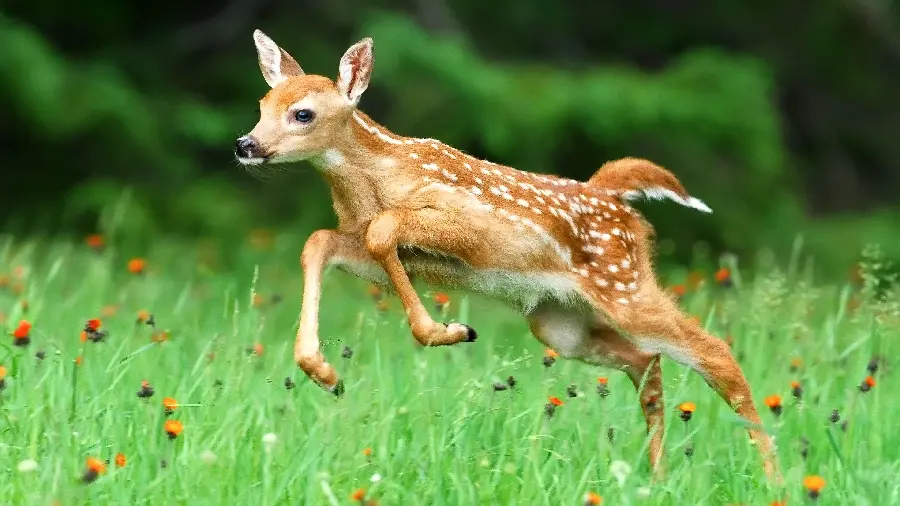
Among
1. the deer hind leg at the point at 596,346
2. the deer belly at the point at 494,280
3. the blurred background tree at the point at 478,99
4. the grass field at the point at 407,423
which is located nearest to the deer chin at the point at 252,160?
the grass field at the point at 407,423

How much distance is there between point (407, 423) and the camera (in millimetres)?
4758

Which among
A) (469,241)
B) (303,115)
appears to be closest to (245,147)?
(303,115)

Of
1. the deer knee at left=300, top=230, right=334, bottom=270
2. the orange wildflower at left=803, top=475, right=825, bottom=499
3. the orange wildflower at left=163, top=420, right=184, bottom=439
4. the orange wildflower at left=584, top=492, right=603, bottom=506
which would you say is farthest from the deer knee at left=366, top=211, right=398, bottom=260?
the orange wildflower at left=803, top=475, right=825, bottom=499

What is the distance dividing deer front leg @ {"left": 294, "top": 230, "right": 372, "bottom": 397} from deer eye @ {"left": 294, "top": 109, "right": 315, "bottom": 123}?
0.35 meters

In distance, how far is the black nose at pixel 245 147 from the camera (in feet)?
15.4

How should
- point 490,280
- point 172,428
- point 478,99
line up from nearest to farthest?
point 172,428 < point 490,280 < point 478,99

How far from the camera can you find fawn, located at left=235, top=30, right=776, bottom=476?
4754mm

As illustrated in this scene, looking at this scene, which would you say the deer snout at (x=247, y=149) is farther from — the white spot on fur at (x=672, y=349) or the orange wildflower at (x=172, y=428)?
the white spot on fur at (x=672, y=349)

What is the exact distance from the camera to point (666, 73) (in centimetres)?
1176

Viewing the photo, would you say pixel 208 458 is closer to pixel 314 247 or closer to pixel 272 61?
pixel 314 247

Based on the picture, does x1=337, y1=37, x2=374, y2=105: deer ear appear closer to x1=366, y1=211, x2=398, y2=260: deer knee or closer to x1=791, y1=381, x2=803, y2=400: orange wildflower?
x1=366, y1=211, x2=398, y2=260: deer knee

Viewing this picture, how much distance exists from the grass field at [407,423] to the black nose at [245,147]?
0.43 m

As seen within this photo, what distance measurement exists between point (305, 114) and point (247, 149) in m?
0.25

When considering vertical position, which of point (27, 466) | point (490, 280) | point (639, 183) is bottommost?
point (27, 466)
